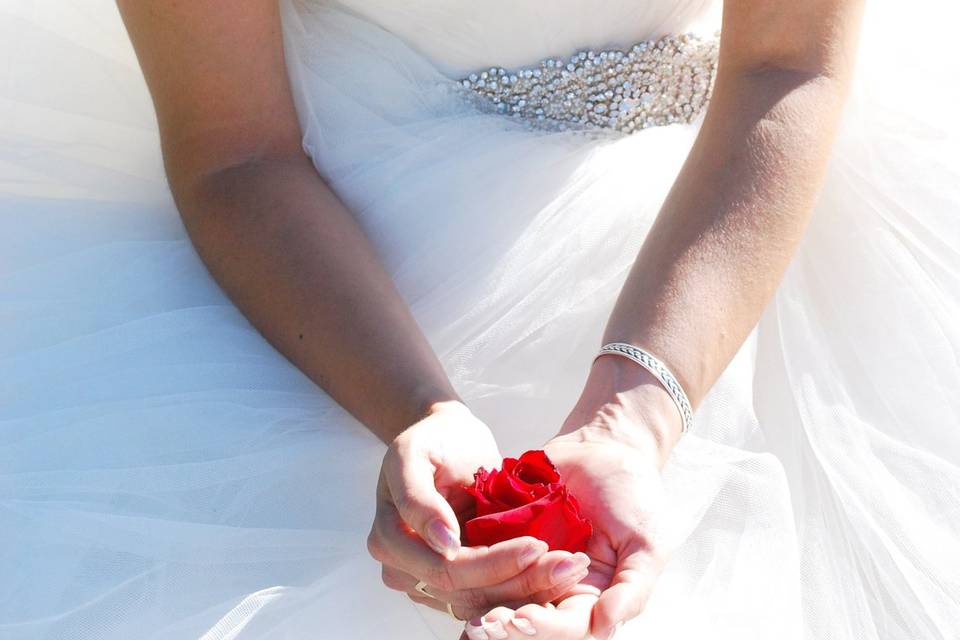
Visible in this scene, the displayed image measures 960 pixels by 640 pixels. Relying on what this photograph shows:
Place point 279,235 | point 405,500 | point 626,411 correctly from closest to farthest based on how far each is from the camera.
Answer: point 405,500
point 626,411
point 279,235

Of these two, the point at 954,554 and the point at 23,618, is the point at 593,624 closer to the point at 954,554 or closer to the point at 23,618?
the point at 954,554

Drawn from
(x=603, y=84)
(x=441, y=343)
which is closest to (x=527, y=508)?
(x=441, y=343)

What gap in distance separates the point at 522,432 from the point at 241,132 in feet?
1.85

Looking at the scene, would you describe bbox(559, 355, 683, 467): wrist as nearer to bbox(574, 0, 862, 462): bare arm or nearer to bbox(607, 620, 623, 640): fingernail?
bbox(574, 0, 862, 462): bare arm

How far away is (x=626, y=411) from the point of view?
1208 millimetres

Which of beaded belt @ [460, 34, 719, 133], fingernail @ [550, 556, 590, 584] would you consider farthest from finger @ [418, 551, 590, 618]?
beaded belt @ [460, 34, 719, 133]

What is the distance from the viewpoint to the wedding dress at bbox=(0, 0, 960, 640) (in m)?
1.15

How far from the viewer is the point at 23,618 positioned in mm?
1112

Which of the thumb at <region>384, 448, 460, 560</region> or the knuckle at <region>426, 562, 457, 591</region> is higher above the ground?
the thumb at <region>384, 448, 460, 560</region>

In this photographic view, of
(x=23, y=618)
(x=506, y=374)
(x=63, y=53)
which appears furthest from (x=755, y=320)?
(x=63, y=53)

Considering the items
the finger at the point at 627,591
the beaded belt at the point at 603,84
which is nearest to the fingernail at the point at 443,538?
the finger at the point at 627,591

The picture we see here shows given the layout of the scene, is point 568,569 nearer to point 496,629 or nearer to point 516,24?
point 496,629

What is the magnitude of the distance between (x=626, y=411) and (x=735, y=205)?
305mm

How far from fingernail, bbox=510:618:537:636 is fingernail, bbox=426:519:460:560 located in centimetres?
10
